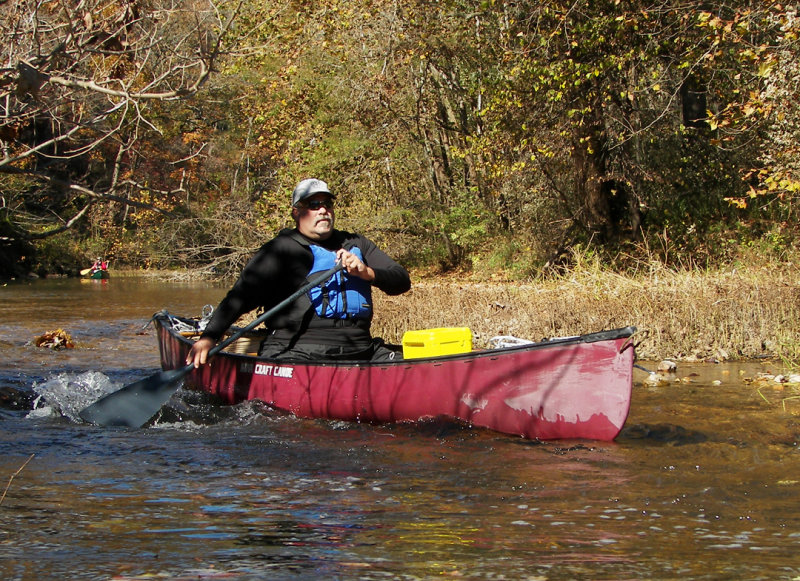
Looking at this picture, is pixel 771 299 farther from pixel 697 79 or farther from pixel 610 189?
pixel 610 189

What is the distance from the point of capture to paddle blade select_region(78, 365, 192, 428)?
7203 mm

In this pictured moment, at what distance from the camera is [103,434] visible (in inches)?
271

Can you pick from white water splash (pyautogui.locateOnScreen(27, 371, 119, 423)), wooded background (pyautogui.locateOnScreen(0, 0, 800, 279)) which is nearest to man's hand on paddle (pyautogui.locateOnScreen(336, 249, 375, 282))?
wooded background (pyautogui.locateOnScreen(0, 0, 800, 279))

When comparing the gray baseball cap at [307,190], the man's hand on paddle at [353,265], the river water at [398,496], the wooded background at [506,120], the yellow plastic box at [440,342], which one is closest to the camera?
the river water at [398,496]

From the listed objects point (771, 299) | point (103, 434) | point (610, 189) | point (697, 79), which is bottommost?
point (103, 434)

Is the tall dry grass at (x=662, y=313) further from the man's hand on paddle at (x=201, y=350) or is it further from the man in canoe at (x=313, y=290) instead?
the man's hand on paddle at (x=201, y=350)

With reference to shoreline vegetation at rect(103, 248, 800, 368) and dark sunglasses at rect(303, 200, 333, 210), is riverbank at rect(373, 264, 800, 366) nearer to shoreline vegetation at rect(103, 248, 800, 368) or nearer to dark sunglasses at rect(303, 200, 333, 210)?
shoreline vegetation at rect(103, 248, 800, 368)

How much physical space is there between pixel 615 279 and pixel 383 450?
625 centimetres

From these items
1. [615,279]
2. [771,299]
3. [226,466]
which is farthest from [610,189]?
[226,466]

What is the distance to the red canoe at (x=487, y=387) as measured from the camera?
5953 mm

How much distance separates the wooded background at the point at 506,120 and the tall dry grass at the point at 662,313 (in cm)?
115

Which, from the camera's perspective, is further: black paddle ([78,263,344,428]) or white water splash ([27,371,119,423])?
white water splash ([27,371,119,423])

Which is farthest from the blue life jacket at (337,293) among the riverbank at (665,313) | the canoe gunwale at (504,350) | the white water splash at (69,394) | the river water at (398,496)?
the riverbank at (665,313)

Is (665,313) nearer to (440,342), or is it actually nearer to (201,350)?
(440,342)
